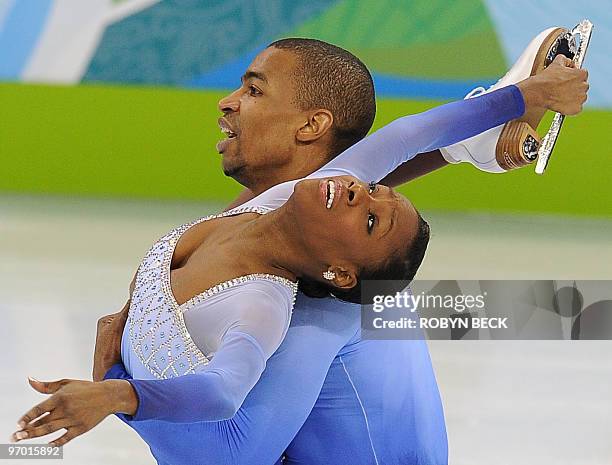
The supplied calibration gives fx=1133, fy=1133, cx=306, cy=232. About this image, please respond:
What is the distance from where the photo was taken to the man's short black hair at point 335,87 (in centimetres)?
167

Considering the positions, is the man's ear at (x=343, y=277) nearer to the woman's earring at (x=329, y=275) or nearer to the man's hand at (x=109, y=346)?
the woman's earring at (x=329, y=275)

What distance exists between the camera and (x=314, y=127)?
5.52 ft

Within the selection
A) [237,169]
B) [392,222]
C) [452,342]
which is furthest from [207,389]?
[452,342]

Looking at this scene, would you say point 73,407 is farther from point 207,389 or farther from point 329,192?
point 329,192

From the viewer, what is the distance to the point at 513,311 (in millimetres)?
2070

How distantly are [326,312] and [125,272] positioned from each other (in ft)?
8.11

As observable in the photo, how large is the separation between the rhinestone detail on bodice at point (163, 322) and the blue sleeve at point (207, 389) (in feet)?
0.39

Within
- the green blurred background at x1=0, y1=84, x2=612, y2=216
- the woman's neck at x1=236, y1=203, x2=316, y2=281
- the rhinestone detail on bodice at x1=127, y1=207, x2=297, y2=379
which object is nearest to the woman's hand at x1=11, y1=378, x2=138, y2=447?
the rhinestone detail on bodice at x1=127, y1=207, x2=297, y2=379

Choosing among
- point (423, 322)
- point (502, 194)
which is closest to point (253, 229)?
point (423, 322)

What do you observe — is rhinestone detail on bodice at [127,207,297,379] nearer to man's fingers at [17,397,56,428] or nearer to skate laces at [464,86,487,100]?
man's fingers at [17,397,56,428]

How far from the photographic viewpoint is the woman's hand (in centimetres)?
110

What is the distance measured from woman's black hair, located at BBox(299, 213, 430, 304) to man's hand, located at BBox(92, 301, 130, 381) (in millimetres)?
277

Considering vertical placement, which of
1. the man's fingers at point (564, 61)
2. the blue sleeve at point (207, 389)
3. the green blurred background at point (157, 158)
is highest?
the green blurred background at point (157, 158)

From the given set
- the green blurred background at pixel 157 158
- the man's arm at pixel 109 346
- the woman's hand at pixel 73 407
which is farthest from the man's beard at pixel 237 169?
the green blurred background at pixel 157 158
